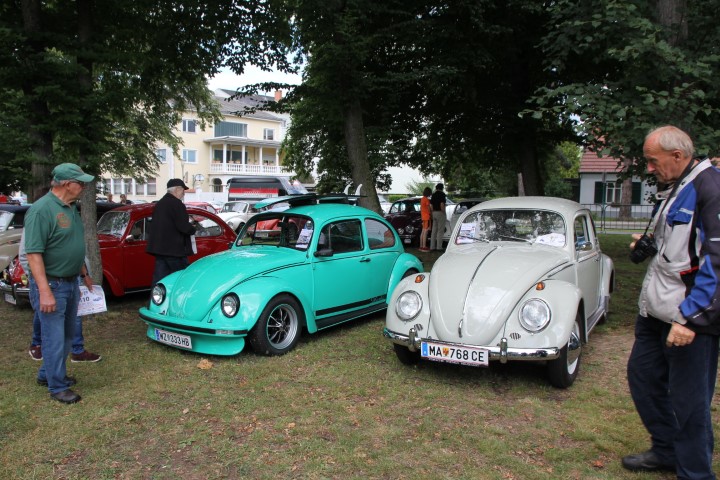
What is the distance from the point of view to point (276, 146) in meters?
59.7

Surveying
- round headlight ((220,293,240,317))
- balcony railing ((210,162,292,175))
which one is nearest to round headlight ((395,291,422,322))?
round headlight ((220,293,240,317))

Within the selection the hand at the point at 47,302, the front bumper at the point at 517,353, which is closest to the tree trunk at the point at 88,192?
the hand at the point at 47,302

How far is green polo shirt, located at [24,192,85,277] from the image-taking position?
14.3ft

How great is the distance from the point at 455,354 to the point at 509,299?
700 millimetres

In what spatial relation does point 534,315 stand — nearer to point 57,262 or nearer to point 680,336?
point 680,336

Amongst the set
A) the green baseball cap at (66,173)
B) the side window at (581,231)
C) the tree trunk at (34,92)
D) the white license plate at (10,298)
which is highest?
the tree trunk at (34,92)

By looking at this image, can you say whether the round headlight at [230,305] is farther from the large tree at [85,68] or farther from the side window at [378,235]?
the large tree at [85,68]

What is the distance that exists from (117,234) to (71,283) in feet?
14.3

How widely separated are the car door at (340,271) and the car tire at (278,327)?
1.08 ft

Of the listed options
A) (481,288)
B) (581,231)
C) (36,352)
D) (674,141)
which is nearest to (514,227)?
(581,231)

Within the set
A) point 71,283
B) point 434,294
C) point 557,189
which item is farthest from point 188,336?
point 557,189

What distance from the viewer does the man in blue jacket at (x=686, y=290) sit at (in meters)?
2.79

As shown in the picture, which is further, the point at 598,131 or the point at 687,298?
the point at 598,131

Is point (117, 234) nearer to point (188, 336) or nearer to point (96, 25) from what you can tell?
point (96, 25)
